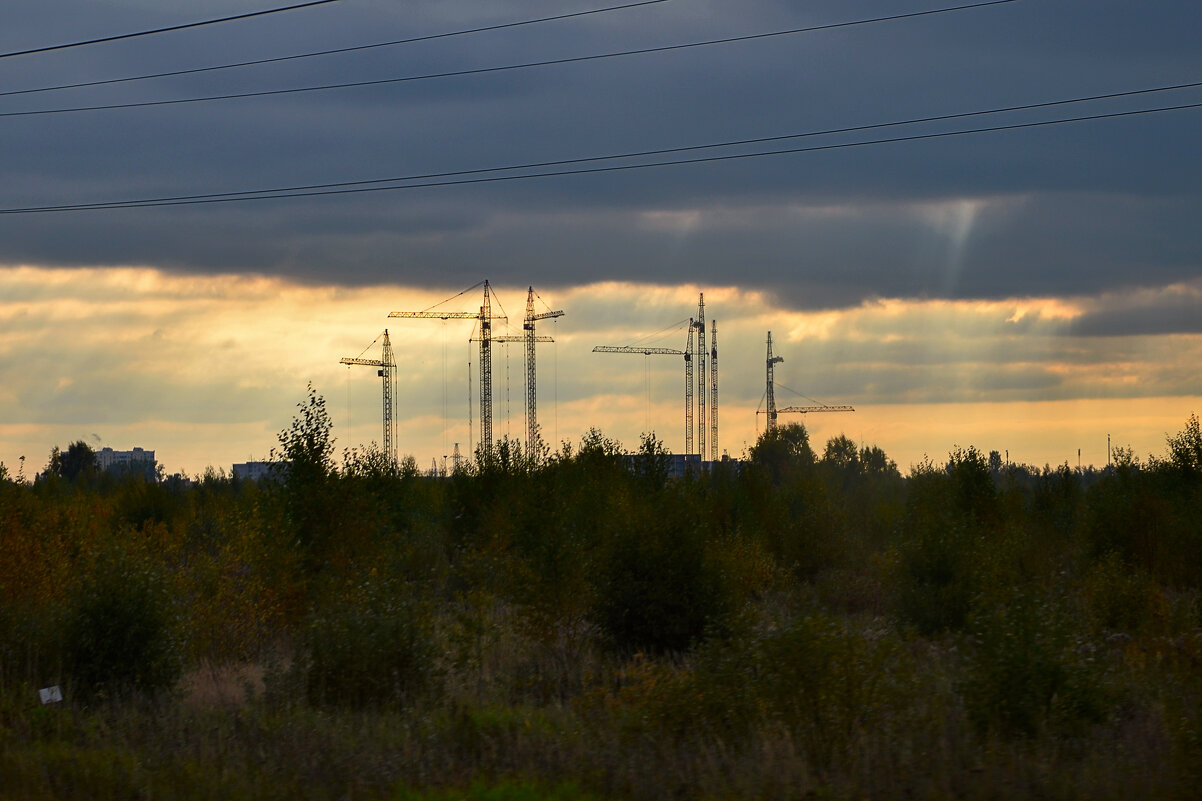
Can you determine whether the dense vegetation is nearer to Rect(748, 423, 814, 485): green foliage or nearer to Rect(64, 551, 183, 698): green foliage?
Rect(64, 551, 183, 698): green foliage

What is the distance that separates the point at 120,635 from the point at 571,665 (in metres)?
9.87

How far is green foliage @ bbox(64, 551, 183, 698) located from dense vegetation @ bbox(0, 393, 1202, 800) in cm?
5

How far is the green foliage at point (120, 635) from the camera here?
2269 cm

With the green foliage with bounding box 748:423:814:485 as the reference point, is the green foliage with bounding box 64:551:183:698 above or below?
below

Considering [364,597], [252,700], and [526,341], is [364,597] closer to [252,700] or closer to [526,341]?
[252,700]

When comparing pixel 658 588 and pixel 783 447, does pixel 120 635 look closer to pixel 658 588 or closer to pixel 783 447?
pixel 658 588

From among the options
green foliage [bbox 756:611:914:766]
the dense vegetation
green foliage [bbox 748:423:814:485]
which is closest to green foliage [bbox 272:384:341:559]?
the dense vegetation

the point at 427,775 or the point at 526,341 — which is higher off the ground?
the point at 526,341

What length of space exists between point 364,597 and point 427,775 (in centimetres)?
1086

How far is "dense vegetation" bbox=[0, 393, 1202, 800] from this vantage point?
14312 mm

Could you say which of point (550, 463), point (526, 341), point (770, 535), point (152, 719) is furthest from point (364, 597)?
point (526, 341)

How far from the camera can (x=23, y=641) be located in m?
24.3

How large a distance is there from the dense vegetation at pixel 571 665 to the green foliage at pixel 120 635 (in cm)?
5

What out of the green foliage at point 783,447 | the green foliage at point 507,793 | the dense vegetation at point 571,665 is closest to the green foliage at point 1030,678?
the dense vegetation at point 571,665
